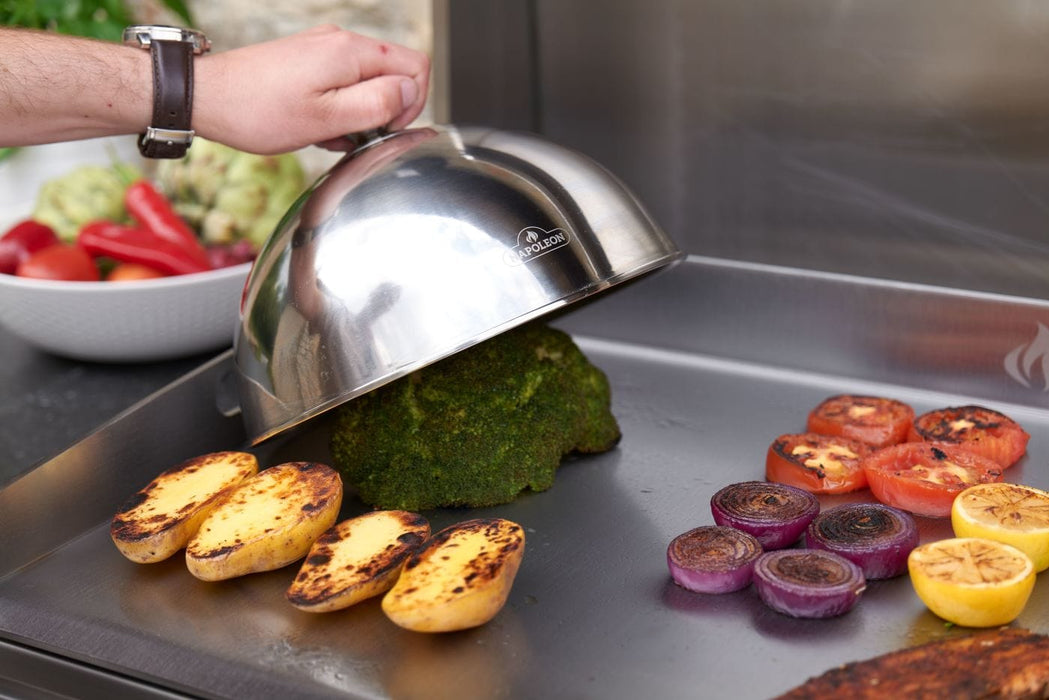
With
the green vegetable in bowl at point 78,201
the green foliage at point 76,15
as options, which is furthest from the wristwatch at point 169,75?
the green foliage at point 76,15

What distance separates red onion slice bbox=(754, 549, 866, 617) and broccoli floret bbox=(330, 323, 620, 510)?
0.33 meters

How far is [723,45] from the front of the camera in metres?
1.84

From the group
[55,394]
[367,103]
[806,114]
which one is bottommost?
[55,394]

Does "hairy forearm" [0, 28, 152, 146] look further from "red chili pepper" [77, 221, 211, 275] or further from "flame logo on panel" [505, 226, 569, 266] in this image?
"flame logo on panel" [505, 226, 569, 266]

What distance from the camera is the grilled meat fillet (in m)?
0.82

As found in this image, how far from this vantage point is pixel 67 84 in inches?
49.1

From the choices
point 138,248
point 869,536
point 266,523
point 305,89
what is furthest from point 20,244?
point 869,536

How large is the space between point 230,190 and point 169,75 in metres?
0.66

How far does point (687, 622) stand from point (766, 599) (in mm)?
74

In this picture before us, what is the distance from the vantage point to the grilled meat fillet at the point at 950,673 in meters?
0.82

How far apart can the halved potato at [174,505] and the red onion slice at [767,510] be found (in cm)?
51

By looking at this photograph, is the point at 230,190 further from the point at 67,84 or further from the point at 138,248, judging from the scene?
the point at 67,84

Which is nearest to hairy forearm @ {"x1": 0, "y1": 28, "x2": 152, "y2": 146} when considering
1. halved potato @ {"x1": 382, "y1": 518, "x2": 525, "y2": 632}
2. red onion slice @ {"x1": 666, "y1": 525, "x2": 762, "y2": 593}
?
halved potato @ {"x1": 382, "y1": 518, "x2": 525, "y2": 632}

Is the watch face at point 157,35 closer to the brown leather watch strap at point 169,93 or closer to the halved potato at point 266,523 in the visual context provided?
the brown leather watch strap at point 169,93
